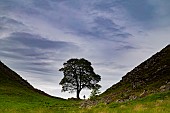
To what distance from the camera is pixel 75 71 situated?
4616 inches

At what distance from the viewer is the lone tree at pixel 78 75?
117 meters

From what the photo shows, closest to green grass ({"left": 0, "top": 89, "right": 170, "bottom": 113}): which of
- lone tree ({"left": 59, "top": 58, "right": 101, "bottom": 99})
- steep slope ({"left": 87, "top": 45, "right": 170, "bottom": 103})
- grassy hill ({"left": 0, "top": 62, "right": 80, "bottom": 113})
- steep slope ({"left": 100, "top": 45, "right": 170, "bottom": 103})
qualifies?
grassy hill ({"left": 0, "top": 62, "right": 80, "bottom": 113})

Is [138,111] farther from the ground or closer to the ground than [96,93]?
closer to the ground

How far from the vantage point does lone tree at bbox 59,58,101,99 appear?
116688mm

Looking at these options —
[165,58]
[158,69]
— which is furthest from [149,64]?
[158,69]

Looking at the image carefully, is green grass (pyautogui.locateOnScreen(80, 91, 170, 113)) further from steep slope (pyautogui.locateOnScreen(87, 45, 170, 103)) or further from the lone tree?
the lone tree

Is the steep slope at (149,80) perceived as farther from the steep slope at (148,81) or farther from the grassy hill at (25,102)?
the grassy hill at (25,102)

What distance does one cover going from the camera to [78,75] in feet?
383

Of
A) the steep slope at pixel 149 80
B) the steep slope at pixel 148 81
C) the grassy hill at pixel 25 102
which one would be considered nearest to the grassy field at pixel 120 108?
the grassy hill at pixel 25 102

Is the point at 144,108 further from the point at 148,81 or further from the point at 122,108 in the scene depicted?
the point at 148,81

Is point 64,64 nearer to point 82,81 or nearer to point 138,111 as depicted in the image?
point 82,81

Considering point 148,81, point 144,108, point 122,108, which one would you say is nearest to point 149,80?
point 148,81

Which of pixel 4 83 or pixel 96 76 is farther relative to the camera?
pixel 96 76

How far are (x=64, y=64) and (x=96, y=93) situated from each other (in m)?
18.7
